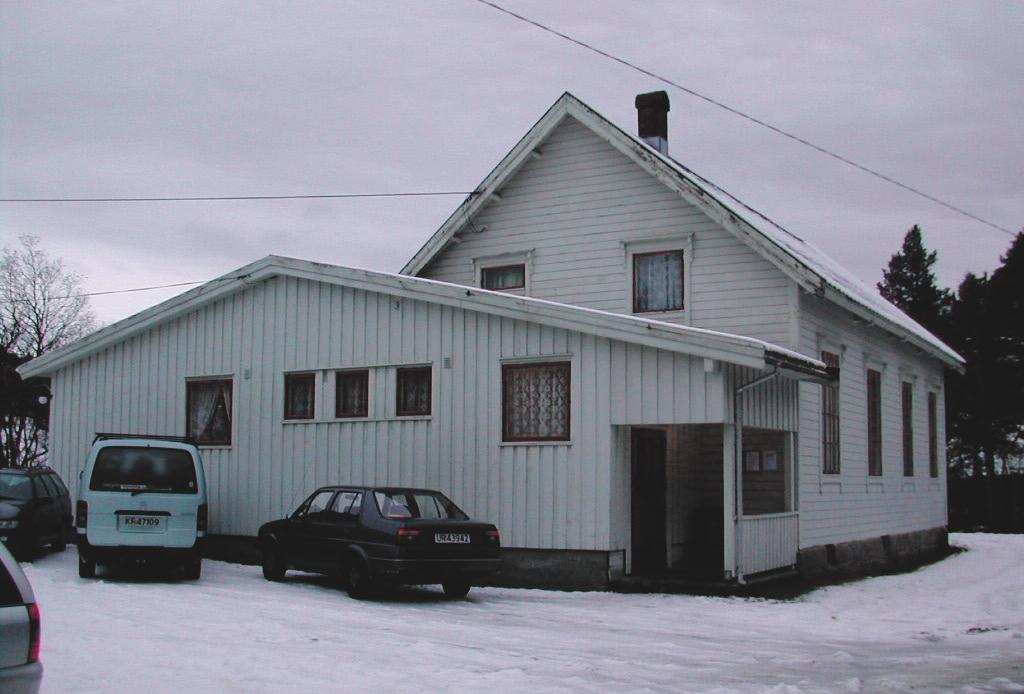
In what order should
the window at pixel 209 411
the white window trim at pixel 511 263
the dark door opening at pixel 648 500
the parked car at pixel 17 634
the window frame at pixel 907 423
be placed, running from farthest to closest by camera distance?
the window frame at pixel 907 423
the white window trim at pixel 511 263
the window at pixel 209 411
the dark door opening at pixel 648 500
the parked car at pixel 17 634

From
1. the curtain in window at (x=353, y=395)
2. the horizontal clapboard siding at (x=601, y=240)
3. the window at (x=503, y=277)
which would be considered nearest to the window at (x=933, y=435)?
the horizontal clapboard siding at (x=601, y=240)

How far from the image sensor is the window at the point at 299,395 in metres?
19.5

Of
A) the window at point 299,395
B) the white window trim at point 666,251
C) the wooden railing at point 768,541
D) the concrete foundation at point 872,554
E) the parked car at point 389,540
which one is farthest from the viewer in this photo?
the white window trim at point 666,251

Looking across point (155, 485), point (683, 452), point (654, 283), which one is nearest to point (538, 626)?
point (155, 485)

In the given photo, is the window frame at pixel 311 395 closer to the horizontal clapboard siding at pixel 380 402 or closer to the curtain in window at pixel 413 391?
the horizontal clapboard siding at pixel 380 402

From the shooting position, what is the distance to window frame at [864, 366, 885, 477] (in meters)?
22.6

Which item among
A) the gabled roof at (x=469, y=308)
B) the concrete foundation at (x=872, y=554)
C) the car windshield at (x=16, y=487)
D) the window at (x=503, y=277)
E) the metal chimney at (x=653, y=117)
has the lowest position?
the concrete foundation at (x=872, y=554)

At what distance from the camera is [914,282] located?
6450 cm

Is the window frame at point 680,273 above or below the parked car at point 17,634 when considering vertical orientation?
above

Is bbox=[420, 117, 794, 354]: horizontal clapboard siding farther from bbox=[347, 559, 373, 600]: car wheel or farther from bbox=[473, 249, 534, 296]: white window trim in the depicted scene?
bbox=[347, 559, 373, 600]: car wheel

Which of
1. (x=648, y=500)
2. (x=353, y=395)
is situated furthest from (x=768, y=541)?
(x=353, y=395)

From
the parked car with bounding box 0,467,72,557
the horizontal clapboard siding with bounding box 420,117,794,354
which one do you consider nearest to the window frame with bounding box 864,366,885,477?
the horizontal clapboard siding with bounding box 420,117,794,354

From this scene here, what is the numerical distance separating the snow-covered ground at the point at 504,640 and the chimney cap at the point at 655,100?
36.8 ft

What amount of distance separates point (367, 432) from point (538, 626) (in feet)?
22.1
